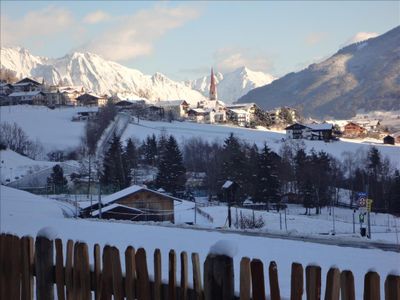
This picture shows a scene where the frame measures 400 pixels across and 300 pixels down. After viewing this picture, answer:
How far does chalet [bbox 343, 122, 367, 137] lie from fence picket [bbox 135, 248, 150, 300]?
53.7 metres

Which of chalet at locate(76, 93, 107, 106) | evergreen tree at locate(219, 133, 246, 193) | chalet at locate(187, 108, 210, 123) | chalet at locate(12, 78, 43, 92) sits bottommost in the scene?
evergreen tree at locate(219, 133, 246, 193)

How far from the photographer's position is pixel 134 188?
2472 centimetres

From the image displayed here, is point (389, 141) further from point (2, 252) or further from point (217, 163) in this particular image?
point (2, 252)

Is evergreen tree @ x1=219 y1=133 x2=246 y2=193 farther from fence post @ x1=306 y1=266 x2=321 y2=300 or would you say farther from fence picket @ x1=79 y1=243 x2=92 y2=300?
fence post @ x1=306 y1=266 x2=321 y2=300

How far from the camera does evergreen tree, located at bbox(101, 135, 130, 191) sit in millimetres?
40569

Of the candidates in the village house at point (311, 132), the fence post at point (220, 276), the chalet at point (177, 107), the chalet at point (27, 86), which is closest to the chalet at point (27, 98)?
the chalet at point (27, 86)

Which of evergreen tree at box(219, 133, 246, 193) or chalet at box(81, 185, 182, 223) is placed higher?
evergreen tree at box(219, 133, 246, 193)

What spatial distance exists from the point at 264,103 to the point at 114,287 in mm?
184885

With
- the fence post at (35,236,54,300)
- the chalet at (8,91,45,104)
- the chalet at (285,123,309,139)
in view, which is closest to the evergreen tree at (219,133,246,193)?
the chalet at (285,123,309,139)

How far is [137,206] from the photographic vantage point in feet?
80.5

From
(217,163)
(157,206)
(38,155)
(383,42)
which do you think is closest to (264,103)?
(383,42)

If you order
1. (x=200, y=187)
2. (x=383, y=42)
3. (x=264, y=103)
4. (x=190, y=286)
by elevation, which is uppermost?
(x=383, y=42)

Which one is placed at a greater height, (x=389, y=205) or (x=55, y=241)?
(x=55, y=241)

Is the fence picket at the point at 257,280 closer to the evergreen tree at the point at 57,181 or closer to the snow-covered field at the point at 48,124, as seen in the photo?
the evergreen tree at the point at 57,181
